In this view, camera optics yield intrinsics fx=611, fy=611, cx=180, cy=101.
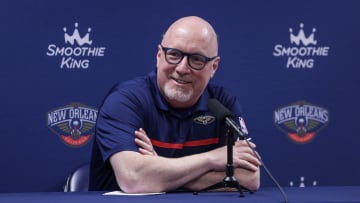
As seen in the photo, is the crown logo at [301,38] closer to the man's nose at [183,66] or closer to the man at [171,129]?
the man at [171,129]

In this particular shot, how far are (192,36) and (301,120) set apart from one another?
1313 millimetres

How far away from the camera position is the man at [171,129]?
2377 millimetres

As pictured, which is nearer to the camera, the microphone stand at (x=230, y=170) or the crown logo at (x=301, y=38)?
the microphone stand at (x=230, y=170)

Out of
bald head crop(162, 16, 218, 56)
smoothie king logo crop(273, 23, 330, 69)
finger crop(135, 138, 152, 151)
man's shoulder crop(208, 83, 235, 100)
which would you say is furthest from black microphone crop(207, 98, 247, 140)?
smoothie king logo crop(273, 23, 330, 69)

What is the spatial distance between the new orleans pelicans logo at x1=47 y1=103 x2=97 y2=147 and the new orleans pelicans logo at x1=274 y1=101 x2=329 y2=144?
112cm

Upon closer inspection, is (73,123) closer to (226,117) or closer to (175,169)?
(175,169)

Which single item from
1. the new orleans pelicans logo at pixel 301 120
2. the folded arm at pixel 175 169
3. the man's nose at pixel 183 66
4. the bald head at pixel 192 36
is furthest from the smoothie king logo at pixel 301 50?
the folded arm at pixel 175 169

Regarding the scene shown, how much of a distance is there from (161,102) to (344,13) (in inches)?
60.0

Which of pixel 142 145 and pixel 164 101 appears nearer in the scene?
pixel 142 145

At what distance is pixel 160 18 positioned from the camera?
11.7 feet

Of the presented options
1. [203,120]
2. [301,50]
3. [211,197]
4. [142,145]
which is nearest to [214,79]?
[301,50]

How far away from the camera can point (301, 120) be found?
374cm

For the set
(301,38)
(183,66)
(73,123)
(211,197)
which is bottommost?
(211,197)

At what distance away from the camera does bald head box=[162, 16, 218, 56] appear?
8.81 feet
